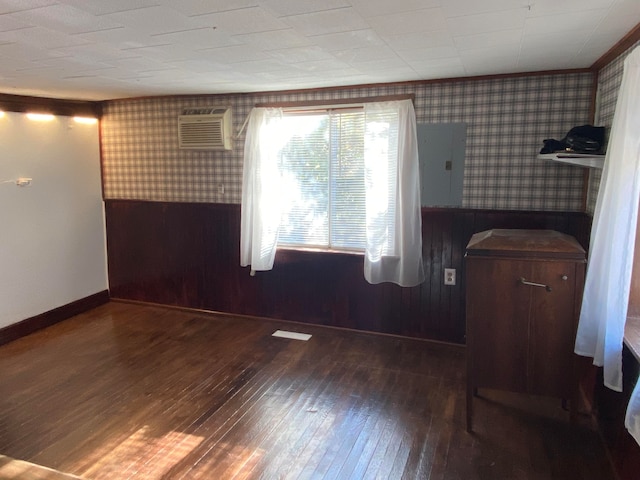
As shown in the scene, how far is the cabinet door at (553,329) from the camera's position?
2422 mm

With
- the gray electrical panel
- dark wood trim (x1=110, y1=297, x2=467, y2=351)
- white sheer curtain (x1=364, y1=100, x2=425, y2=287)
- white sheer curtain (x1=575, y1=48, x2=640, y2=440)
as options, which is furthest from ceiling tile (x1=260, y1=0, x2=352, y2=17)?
dark wood trim (x1=110, y1=297, x2=467, y2=351)

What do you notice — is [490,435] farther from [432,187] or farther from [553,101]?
[553,101]

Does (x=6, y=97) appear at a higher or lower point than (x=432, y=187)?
higher

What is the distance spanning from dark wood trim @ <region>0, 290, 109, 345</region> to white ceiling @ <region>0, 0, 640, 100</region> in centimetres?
200

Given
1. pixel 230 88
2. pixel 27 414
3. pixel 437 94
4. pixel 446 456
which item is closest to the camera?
pixel 446 456

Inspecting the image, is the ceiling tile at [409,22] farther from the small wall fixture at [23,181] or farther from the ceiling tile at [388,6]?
the small wall fixture at [23,181]

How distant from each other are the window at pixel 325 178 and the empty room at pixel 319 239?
0.02 metres

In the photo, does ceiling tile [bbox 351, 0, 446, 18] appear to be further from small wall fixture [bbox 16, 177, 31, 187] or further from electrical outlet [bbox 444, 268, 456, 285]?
small wall fixture [bbox 16, 177, 31, 187]

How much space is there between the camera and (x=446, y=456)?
2.38 metres

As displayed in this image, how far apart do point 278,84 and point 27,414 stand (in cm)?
280

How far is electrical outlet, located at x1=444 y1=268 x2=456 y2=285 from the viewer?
3.68 metres

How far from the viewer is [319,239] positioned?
4109mm

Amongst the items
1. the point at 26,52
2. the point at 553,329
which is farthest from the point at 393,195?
the point at 26,52

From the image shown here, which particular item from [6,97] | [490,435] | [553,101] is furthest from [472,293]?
[6,97]
